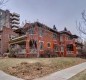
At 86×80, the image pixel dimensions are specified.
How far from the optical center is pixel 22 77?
14.4 m

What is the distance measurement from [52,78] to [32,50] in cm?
2357

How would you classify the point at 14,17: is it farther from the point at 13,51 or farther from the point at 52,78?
the point at 52,78

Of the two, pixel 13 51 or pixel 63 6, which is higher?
pixel 63 6

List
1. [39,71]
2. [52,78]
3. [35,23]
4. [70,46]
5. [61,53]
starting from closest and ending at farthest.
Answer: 1. [52,78]
2. [39,71]
3. [35,23]
4. [61,53]
5. [70,46]

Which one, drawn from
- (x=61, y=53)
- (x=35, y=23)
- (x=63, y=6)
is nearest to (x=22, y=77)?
(x=63, y=6)

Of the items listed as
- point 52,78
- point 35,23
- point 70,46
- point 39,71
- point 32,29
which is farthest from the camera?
point 70,46

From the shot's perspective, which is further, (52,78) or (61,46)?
(61,46)

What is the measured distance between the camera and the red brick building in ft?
122

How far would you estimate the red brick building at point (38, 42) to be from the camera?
3728 centimetres

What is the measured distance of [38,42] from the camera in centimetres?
3781

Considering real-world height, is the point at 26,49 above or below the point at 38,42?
below

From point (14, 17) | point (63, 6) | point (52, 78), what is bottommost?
point (52, 78)

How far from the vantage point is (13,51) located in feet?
127

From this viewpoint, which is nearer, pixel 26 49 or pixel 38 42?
pixel 26 49
